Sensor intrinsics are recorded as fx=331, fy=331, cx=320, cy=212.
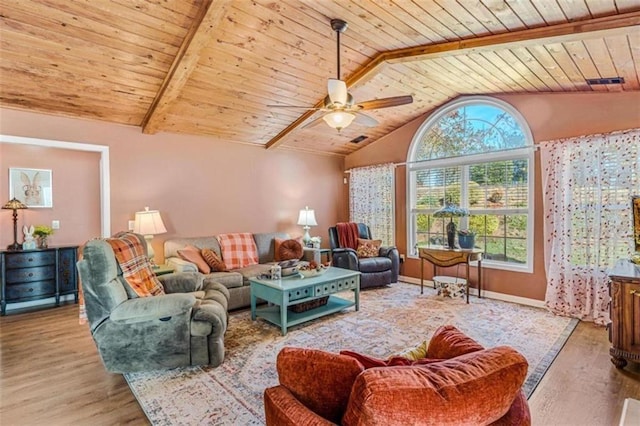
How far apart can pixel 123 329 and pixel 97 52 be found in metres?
2.50

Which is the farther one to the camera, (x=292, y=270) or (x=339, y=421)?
(x=292, y=270)

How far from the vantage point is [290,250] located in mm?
5000

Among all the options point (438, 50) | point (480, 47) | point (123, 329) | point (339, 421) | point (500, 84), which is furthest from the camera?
point (500, 84)

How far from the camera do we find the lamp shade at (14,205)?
3.92 m

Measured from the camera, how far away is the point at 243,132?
508 centimetres

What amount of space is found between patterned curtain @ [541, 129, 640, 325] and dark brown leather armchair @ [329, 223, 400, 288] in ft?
6.56

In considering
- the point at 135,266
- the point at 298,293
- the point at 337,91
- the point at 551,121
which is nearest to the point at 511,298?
the point at 551,121

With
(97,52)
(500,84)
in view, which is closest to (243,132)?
(97,52)

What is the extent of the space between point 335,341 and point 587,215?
315 cm

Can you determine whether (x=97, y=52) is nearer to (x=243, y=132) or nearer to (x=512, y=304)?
(x=243, y=132)

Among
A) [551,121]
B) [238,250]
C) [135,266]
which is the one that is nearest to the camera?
[135,266]

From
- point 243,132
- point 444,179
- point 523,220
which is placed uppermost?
point 243,132

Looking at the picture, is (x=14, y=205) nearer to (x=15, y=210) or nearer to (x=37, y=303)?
(x=15, y=210)

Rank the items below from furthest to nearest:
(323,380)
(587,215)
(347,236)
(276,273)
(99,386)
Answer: (347,236) < (587,215) < (276,273) < (99,386) < (323,380)
